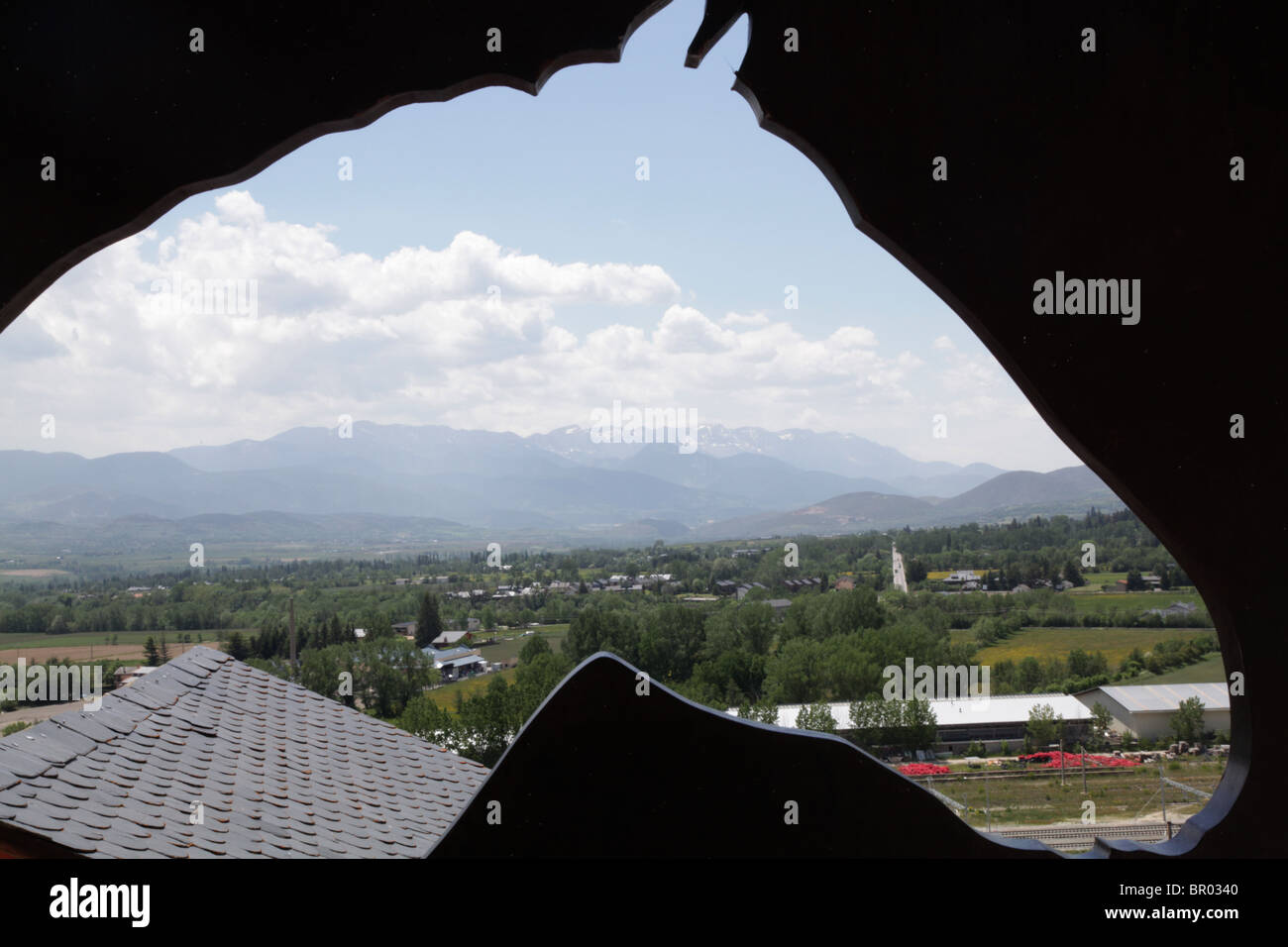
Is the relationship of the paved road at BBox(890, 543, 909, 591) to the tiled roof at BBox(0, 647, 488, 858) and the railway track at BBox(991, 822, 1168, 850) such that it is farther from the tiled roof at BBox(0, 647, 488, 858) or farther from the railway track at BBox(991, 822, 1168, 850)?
the tiled roof at BBox(0, 647, 488, 858)

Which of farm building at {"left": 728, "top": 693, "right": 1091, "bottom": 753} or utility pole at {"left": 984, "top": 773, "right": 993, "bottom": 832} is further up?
farm building at {"left": 728, "top": 693, "right": 1091, "bottom": 753}

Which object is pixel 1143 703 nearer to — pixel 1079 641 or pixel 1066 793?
pixel 1079 641

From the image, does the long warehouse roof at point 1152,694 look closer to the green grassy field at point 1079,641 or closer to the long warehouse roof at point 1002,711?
the long warehouse roof at point 1002,711

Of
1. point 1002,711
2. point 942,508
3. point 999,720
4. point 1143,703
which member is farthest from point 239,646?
point 942,508

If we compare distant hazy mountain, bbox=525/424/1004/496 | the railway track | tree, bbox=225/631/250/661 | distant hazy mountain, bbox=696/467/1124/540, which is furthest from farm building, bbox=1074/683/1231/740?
distant hazy mountain, bbox=525/424/1004/496
